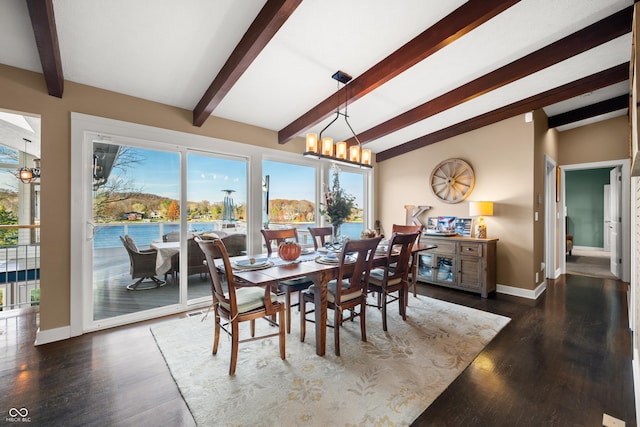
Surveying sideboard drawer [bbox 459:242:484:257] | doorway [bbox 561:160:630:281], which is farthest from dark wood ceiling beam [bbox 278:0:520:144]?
doorway [bbox 561:160:630:281]

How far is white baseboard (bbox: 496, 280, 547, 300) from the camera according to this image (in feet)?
13.1

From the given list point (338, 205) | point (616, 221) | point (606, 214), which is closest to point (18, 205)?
point (338, 205)

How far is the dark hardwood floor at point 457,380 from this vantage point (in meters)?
1.69

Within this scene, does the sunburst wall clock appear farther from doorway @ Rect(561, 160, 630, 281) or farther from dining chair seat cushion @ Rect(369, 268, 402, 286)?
doorway @ Rect(561, 160, 630, 281)

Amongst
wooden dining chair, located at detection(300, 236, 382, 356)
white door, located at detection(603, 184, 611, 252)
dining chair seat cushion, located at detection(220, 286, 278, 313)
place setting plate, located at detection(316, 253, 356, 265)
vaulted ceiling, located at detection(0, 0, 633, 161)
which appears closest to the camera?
vaulted ceiling, located at detection(0, 0, 633, 161)

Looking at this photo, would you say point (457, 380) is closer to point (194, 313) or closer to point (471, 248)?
point (471, 248)

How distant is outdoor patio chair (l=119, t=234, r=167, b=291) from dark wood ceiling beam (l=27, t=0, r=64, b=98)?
162cm

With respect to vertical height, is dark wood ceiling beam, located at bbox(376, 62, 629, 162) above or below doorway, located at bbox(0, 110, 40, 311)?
above

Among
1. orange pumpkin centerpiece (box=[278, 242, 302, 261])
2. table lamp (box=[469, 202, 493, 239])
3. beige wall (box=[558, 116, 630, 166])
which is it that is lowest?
orange pumpkin centerpiece (box=[278, 242, 302, 261])

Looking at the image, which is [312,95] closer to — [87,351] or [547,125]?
[87,351]

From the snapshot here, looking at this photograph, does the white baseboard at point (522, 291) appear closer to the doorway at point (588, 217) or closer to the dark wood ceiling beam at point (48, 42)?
the doorway at point (588, 217)

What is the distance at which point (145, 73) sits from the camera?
8.87 feet

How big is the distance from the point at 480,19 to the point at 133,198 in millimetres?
3889

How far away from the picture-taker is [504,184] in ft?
13.8
